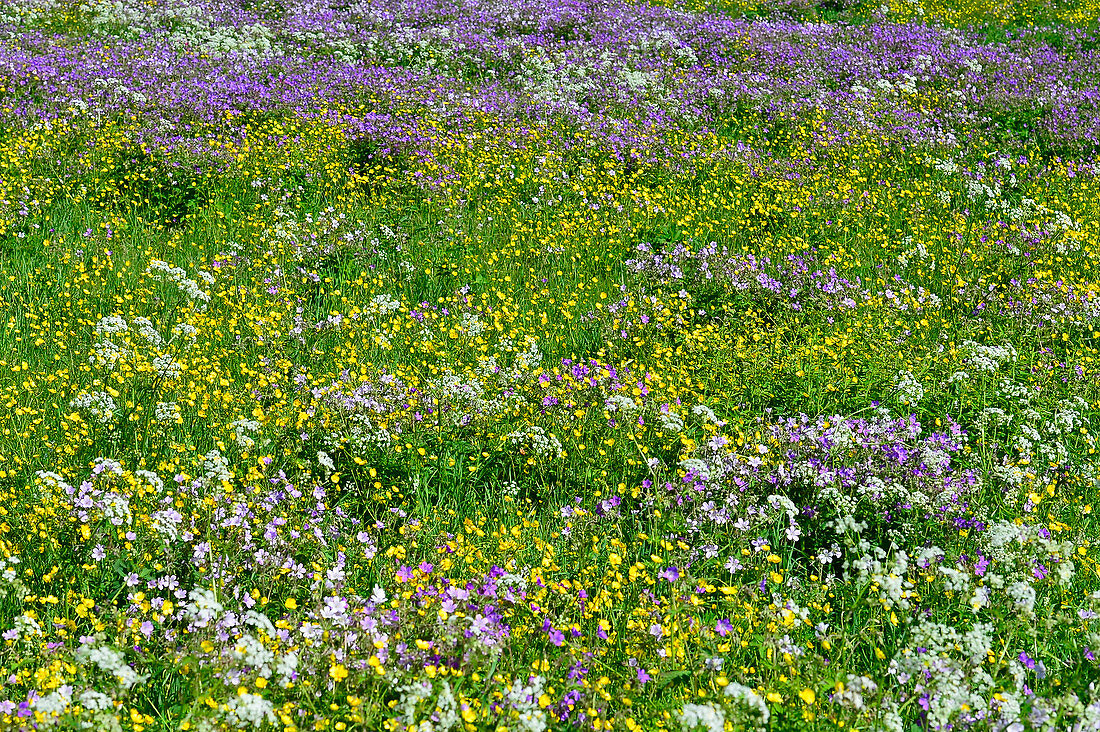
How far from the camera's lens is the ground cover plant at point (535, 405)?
3.79 m

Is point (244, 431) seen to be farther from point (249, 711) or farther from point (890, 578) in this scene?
point (890, 578)

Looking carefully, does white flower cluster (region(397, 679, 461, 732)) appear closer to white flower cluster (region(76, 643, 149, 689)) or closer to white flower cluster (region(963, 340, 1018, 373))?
white flower cluster (region(76, 643, 149, 689))

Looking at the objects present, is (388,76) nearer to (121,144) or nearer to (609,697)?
(121,144)

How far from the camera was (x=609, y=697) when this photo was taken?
3678mm

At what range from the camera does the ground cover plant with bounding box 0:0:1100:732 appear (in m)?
3.79

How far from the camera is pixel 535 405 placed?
19.5 ft

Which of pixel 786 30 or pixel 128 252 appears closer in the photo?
pixel 128 252

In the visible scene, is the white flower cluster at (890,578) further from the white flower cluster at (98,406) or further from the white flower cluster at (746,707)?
the white flower cluster at (98,406)

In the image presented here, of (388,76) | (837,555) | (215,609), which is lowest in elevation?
(837,555)

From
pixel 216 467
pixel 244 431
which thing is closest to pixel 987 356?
pixel 244 431

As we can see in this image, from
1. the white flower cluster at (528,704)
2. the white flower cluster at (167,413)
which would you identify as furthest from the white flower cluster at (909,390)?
the white flower cluster at (167,413)

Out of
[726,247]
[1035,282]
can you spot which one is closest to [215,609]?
[726,247]

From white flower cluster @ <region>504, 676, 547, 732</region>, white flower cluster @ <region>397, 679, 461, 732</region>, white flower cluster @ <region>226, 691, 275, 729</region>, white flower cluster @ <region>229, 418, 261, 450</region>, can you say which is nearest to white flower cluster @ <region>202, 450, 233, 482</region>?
white flower cluster @ <region>229, 418, 261, 450</region>

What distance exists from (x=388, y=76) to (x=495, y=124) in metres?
2.45
